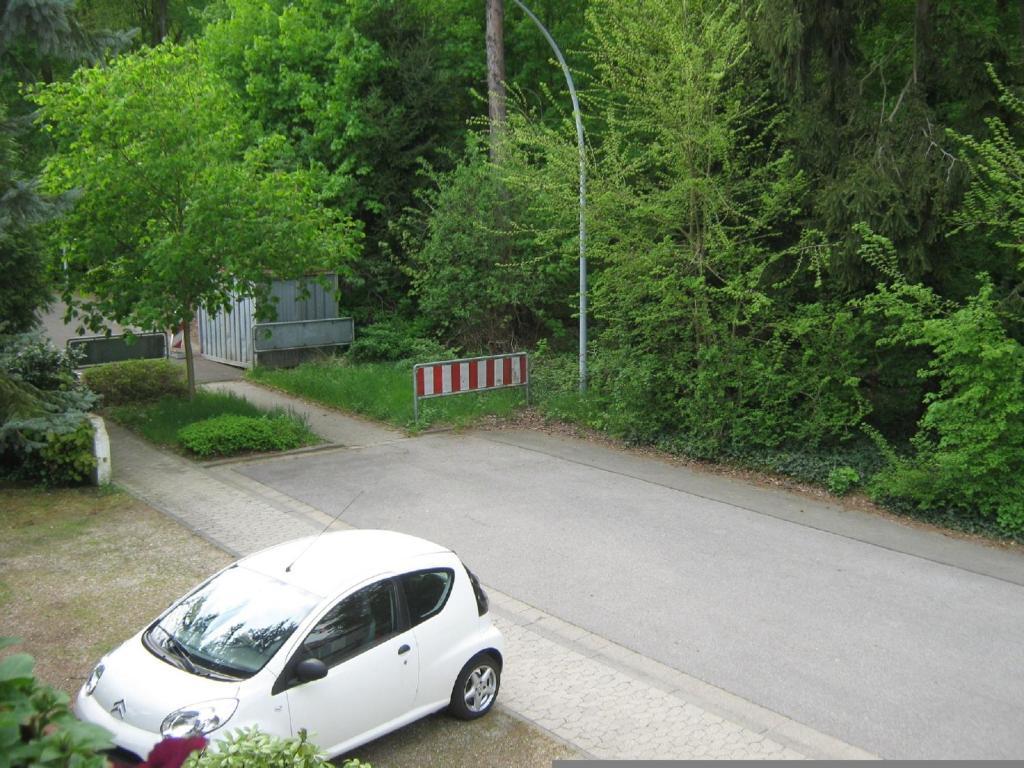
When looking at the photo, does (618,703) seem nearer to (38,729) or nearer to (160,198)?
(38,729)

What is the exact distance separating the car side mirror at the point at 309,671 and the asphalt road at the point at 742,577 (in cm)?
348

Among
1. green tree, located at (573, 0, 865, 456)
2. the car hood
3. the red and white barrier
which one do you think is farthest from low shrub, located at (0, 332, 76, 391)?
the car hood

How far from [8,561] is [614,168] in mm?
9978

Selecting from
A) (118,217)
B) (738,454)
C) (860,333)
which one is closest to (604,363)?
(738,454)

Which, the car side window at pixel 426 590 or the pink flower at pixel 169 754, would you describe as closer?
the pink flower at pixel 169 754

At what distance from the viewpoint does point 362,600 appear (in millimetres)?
6449

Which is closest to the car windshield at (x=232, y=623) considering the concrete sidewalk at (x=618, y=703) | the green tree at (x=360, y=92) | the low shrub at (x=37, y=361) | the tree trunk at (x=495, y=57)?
the concrete sidewalk at (x=618, y=703)

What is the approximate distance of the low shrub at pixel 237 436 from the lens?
14.6m

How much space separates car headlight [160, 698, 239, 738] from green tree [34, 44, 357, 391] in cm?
1009

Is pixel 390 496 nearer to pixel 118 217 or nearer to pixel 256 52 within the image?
pixel 118 217

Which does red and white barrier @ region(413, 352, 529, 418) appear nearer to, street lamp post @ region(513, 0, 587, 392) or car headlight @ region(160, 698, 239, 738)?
street lamp post @ region(513, 0, 587, 392)

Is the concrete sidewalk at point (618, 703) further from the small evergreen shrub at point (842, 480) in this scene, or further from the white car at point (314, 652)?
the small evergreen shrub at point (842, 480)

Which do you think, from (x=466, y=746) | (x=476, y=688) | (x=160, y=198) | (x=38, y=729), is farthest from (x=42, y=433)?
(x=38, y=729)

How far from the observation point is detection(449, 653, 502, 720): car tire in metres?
6.93
